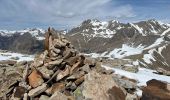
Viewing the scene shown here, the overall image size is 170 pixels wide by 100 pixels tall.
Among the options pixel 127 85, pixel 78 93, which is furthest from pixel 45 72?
pixel 127 85

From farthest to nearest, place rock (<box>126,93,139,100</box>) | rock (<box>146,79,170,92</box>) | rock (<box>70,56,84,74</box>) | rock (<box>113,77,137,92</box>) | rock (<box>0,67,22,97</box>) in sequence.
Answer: rock (<box>0,67,22,97</box>), rock (<box>70,56,84,74</box>), rock (<box>113,77,137,92</box>), rock (<box>126,93,139,100</box>), rock (<box>146,79,170,92</box>)

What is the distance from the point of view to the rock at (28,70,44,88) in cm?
3316

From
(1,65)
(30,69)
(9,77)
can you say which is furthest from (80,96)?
(1,65)

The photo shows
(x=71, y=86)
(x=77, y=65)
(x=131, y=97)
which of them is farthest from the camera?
(x=77, y=65)

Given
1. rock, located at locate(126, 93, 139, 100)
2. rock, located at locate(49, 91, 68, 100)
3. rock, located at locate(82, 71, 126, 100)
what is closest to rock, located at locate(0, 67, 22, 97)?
rock, located at locate(49, 91, 68, 100)

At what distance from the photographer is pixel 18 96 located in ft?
108

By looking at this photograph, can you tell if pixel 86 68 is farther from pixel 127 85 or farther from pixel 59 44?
pixel 127 85

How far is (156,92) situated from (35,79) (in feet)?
41.1

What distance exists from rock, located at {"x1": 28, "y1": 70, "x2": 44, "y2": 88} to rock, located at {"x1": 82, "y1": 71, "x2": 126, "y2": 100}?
493cm

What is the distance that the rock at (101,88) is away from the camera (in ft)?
99.6

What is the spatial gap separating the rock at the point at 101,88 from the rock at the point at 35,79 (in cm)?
493

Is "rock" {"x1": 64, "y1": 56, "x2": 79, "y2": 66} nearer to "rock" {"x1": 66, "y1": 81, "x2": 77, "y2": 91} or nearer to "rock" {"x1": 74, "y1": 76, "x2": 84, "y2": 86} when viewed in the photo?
"rock" {"x1": 74, "y1": 76, "x2": 84, "y2": 86}

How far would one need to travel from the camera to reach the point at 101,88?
102ft

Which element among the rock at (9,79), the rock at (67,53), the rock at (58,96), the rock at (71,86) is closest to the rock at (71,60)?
the rock at (67,53)
